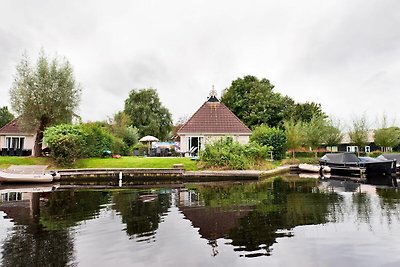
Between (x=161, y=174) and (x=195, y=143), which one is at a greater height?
(x=195, y=143)

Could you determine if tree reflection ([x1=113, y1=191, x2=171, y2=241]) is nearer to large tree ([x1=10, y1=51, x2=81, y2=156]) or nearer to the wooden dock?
the wooden dock

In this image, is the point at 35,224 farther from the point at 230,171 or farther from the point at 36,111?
the point at 36,111

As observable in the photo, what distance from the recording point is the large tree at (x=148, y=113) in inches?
2064

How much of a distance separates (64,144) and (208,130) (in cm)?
1328

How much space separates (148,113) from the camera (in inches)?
2101

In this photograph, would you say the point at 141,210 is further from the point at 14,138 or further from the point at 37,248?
the point at 14,138

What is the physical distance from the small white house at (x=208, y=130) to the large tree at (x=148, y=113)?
2266 centimetres

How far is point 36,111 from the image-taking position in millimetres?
26219

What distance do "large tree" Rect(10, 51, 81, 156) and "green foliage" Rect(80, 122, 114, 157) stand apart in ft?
10.3

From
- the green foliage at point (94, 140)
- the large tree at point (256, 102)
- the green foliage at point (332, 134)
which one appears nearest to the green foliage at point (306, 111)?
the large tree at point (256, 102)

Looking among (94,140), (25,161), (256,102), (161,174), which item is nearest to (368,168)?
(161,174)

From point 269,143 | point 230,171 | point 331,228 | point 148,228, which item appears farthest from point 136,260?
point 269,143

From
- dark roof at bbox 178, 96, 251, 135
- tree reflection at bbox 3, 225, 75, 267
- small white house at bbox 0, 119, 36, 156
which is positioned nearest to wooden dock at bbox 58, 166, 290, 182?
dark roof at bbox 178, 96, 251, 135

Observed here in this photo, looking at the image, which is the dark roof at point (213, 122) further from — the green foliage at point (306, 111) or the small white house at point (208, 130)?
the green foliage at point (306, 111)
